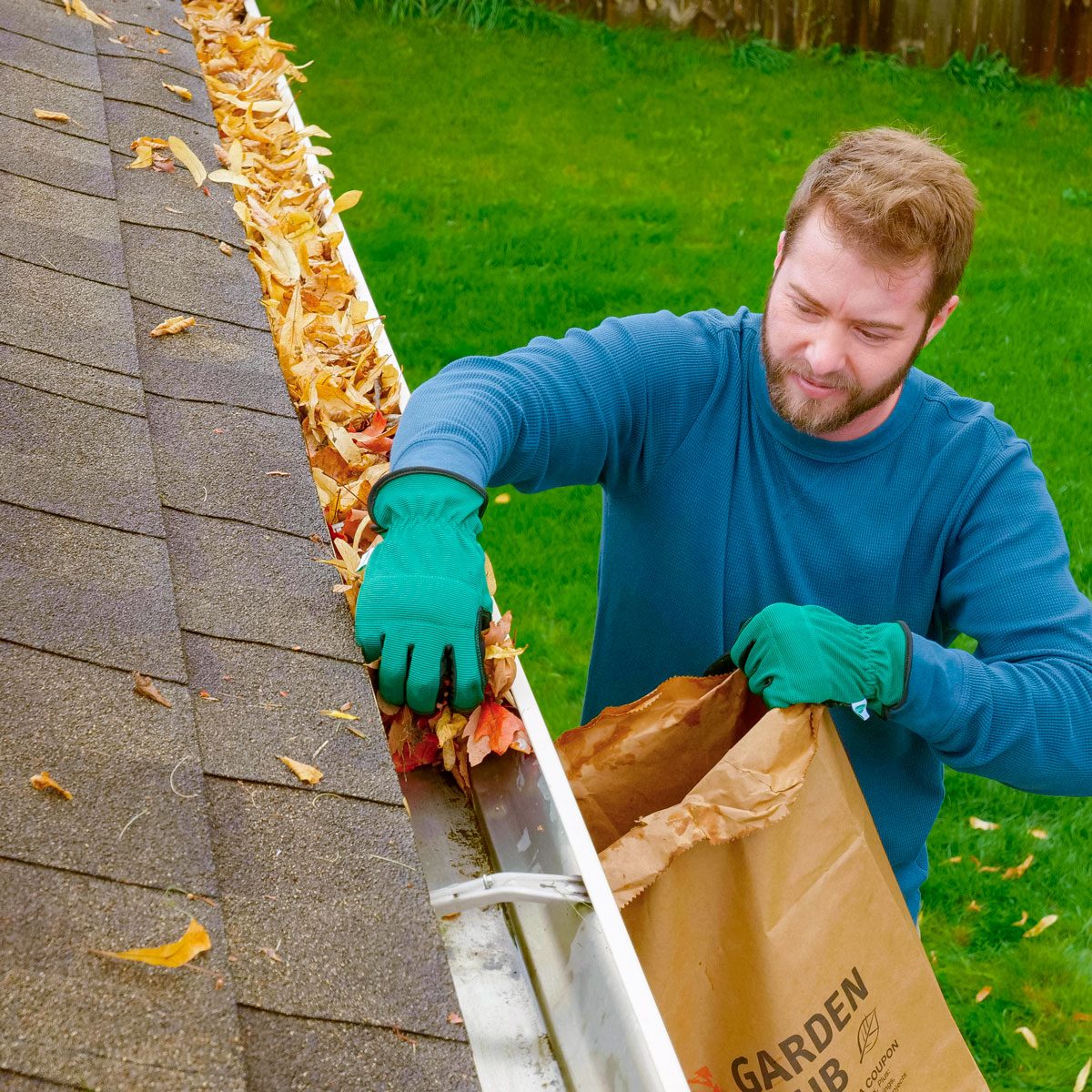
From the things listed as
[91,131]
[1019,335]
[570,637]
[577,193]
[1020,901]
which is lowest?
[1020,901]

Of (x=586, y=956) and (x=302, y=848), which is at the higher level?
(x=302, y=848)

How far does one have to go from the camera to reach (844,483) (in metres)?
2.52

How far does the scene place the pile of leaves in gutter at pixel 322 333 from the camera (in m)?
1.78

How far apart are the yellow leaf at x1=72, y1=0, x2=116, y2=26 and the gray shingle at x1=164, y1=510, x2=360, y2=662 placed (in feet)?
7.55

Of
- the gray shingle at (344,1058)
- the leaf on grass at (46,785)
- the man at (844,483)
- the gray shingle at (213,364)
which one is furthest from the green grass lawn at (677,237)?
the leaf on grass at (46,785)

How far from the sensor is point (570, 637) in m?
5.24

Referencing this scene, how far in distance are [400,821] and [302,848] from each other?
12 cm

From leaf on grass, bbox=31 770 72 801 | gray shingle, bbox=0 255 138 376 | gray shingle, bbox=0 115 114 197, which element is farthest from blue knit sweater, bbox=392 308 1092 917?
leaf on grass, bbox=31 770 72 801

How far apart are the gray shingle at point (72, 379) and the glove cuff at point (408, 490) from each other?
1.27ft

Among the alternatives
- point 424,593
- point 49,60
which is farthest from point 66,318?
point 49,60

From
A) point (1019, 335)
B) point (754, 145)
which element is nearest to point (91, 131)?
point (1019, 335)

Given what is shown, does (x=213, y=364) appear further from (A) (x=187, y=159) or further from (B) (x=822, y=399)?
(B) (x=822, y=399)

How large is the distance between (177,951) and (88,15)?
3.11 meters

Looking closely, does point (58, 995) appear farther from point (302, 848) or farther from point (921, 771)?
point (921, 771)
